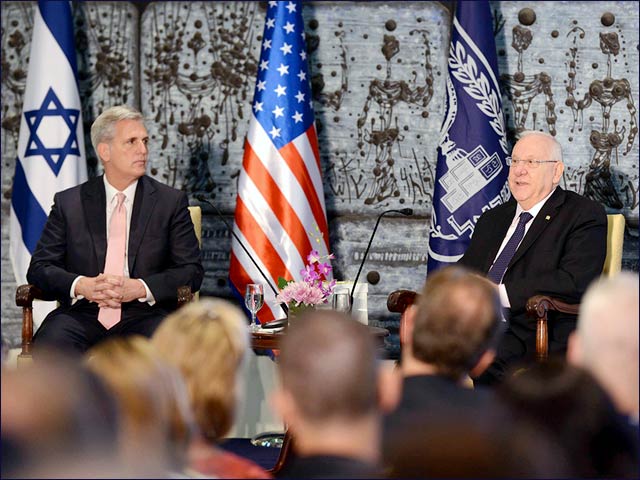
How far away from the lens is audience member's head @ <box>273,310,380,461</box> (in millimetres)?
1303

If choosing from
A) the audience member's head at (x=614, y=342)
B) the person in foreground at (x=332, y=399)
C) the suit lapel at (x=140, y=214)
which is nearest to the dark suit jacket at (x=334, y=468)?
the person in foreground at (x=332, y=399)

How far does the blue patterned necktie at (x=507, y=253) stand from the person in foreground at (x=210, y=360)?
2.53 metres

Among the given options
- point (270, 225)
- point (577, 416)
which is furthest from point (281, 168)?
point (577, 416)

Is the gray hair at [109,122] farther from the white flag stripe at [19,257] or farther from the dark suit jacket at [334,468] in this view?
the dark suit jacket at [334,468]

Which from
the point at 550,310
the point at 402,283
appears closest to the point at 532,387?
the point at 550,310

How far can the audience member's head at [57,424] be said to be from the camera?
1046 mm

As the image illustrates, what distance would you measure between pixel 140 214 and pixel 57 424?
3.13 m

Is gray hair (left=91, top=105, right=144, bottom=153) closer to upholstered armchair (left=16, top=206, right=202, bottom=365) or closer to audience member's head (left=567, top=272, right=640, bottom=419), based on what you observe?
upholstered armchair (left=16, top=206, right=202, bottom=365)

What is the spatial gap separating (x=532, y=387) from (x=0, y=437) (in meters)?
0.75

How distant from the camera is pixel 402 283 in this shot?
5266 millimetres

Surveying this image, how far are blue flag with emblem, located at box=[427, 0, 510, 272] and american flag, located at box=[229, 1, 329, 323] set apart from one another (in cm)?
64

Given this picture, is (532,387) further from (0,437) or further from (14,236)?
(14,236)

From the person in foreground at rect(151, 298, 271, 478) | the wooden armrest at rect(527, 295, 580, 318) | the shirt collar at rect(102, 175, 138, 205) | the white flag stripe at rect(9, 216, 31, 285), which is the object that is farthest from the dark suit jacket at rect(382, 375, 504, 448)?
the white flag stripe at rect(9, 216, 31, 285)

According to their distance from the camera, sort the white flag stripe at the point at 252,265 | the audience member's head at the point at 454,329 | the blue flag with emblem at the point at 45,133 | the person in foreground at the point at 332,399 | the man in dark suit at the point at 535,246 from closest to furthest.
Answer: the person in foreground at the point at 332,399 < the audience member's head at the point at 454,329 < the man in dark suit at the point at 535,246 < the white flag stripe at the point at 252,265 < the blue flag with emblem at the point at 45,133
